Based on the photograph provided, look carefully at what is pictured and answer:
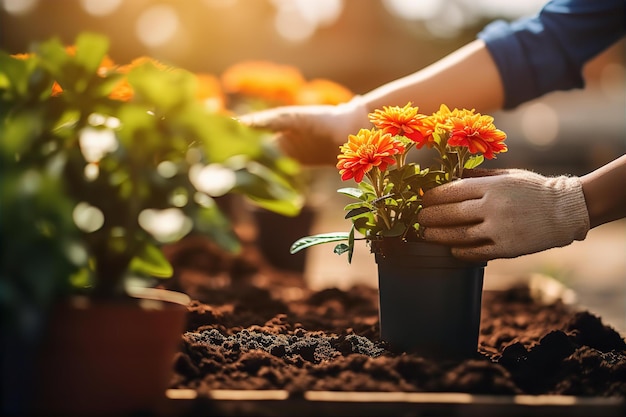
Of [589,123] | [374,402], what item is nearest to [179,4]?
[589,123]

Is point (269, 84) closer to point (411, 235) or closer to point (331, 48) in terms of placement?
point (411, 235)

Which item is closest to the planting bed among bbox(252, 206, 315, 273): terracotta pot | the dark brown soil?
the dark brown soil

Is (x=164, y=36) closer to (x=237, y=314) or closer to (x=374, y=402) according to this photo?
(x=237, y=314)

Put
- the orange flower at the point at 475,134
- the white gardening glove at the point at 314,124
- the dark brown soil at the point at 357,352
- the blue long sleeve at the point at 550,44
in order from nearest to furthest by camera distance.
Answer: the dark brown soil at the point at 357,352 < the orange flower at the point at 475,134 < the white gardening glove at the point at 314,124 < the blue long sleeve at the point at 550,44

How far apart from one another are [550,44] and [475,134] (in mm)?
1054

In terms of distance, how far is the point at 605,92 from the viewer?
1655 centimetres

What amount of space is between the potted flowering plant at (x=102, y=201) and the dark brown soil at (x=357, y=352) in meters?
0.25

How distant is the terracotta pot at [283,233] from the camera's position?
13.1ft

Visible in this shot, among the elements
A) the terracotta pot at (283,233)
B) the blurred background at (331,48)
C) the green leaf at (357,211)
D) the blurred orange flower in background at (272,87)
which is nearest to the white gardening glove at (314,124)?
the green leaf at (357,211)

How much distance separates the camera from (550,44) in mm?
2447

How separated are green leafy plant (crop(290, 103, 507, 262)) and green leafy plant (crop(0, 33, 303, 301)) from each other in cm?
35

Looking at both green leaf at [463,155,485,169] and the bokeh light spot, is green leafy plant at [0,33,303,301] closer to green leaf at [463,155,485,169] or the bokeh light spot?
green leaf at [463,155,485,169]

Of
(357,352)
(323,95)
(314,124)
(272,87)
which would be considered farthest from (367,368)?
→ (272,87)

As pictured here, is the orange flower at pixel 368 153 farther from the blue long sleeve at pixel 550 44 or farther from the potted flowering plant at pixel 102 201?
the blue long sleeve at pixel 550 44
